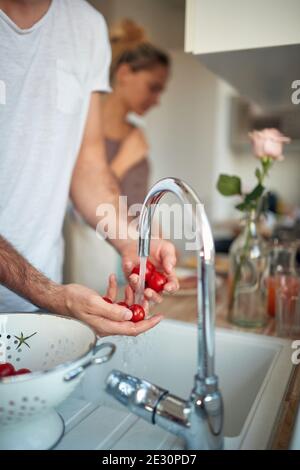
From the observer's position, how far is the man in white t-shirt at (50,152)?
2.20 ft

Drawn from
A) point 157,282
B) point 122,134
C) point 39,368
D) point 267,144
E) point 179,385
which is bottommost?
point 179,385

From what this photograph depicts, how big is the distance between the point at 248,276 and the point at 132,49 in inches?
33.8

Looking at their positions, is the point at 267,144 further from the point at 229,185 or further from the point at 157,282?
the point at 157,282

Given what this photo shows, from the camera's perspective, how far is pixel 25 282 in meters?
0.68

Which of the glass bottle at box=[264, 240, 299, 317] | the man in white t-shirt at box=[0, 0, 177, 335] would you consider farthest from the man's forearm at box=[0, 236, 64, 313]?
the glass bottle at box=[264, 240, 299, 317]

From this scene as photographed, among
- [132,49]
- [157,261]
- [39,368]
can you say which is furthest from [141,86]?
[39,368]

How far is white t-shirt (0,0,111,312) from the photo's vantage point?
2.26 ft

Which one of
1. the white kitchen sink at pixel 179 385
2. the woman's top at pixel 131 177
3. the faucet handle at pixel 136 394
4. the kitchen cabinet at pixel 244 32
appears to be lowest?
the white kitchen sink at pixel 179 385

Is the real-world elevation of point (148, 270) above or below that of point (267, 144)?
below

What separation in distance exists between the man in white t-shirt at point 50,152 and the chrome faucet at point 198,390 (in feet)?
0.37

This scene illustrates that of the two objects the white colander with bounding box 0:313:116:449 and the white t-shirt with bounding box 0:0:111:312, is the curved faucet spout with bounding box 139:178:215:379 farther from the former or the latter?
→ the white t-shirt with bounding box 0:0:111:312

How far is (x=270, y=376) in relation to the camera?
2.19 feet

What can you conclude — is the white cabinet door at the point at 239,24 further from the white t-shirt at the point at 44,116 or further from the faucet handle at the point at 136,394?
the faucet handle at the point at 136,394

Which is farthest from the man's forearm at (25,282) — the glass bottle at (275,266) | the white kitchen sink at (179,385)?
the glass bottle at (275,266)
